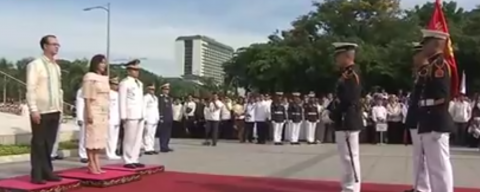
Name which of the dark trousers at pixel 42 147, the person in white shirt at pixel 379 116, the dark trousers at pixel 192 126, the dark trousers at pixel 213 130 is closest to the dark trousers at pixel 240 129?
the dark trousers at pixel 213 130

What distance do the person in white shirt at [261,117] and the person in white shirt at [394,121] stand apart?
3.71 metres

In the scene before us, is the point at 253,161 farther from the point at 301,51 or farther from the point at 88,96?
the point at 301,51

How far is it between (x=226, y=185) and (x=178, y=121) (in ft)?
49.0

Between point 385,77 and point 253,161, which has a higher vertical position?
point 385,77

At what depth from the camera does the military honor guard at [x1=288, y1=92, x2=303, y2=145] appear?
20234 mm

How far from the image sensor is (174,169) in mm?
11492

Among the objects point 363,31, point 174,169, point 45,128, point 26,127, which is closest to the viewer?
point 45,128

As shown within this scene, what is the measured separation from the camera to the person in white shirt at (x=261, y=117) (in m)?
20.6

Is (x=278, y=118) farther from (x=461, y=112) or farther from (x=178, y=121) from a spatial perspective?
(x=461, y=112)

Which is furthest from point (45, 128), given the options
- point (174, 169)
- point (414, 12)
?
point (414, 12)

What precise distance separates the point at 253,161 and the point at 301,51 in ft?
107

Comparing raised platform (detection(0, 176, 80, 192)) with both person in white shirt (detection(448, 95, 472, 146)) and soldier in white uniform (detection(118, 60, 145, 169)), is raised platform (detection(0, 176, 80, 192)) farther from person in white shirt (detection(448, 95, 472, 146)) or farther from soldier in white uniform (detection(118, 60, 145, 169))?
person in white shirt (detection(448, 95, 472, 146))

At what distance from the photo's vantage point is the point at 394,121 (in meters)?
20.6

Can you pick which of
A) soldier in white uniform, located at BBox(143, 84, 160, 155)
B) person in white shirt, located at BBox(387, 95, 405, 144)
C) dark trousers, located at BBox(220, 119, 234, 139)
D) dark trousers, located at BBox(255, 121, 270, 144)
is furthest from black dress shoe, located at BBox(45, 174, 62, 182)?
dark trousers, located at BBox(220, 119, 234, 139)
